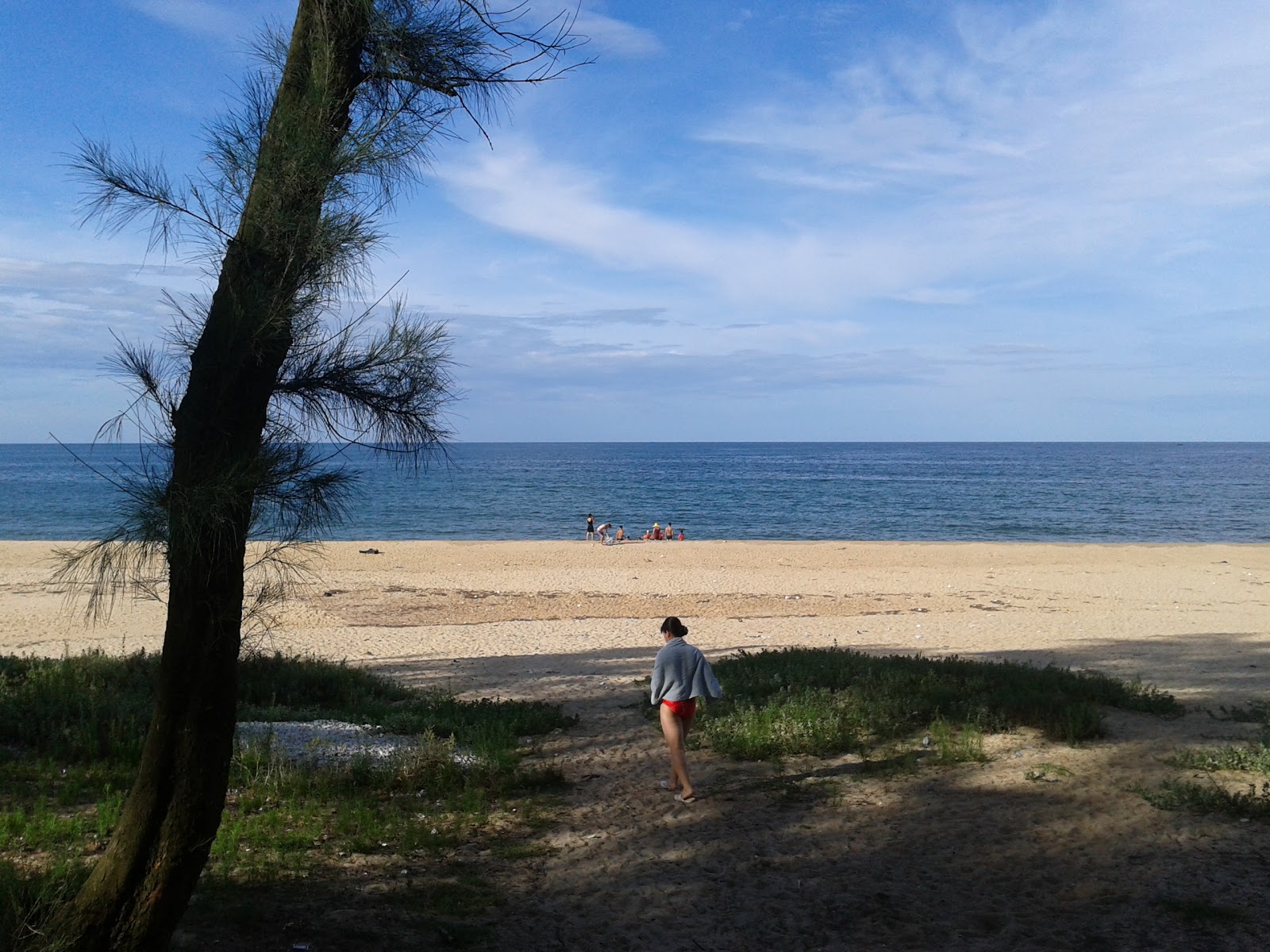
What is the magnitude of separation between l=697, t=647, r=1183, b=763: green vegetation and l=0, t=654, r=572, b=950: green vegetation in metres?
1.84

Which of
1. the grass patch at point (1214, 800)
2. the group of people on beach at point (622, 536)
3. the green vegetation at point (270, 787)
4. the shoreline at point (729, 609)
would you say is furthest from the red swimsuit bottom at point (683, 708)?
the group of people on beach at point (622, 536)

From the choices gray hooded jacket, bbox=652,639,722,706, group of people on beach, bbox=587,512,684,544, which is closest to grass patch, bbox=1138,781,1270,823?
gray hooded jacket, bbox=652,639,722,706

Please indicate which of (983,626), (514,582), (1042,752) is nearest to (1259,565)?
(983,626)

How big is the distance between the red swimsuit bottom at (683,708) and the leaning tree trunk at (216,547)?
3564mm

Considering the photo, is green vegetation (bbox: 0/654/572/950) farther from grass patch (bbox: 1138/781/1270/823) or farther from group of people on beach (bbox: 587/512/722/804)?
grass patch (bbox: 1138/781/1270/823)

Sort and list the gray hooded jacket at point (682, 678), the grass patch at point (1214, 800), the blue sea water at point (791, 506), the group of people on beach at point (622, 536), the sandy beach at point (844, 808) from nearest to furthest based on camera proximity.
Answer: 1. the sandy beach at point (844, 808)
2. the grass patch at point (1214, 800)
3. the gray hooded jacket at point (682, 678)
4. the group of people on beach at point (622, 536)
5. the blue sea water at point (791, 506)

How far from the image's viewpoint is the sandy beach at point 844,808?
485 centimetres

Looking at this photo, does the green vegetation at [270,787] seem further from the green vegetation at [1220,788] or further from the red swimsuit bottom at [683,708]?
the green vegetation at [1220,788]

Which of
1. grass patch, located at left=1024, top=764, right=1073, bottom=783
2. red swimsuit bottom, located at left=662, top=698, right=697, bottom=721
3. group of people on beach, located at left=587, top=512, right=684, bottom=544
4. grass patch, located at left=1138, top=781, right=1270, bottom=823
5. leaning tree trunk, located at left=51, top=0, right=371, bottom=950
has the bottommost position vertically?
group of people on beach, located at left=587, top=512, right=684, bottom=544

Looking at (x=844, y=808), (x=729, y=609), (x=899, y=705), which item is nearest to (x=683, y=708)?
(x=844, y=808)

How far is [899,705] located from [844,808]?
233 cm

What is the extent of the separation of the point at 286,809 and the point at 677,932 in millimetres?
2905

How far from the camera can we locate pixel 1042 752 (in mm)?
7598

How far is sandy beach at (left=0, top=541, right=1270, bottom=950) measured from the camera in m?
4.85
